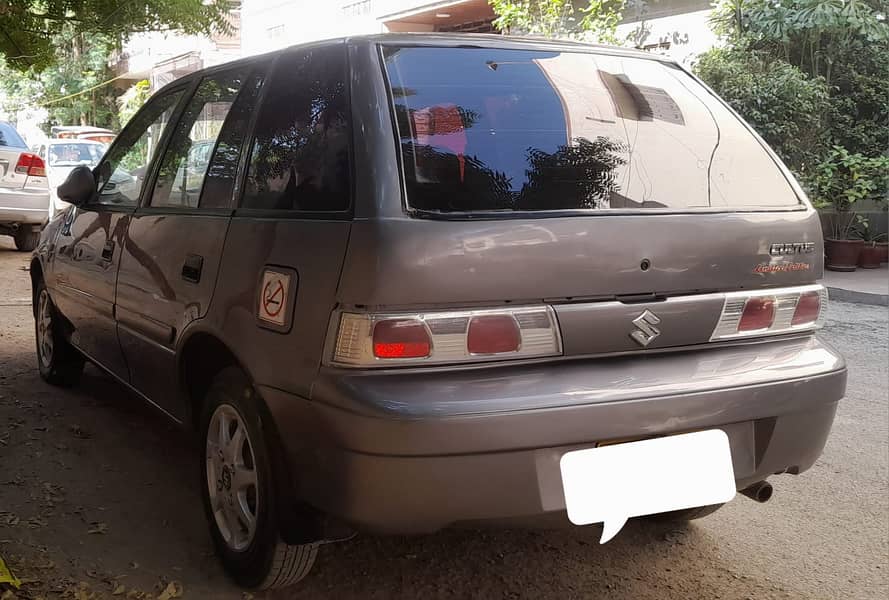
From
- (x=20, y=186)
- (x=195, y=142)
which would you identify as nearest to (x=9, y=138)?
(x=20, y=186)

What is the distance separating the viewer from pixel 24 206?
1159 cm

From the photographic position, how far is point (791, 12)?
12125mm

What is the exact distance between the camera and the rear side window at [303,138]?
8.18ft

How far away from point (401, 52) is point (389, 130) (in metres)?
0.38

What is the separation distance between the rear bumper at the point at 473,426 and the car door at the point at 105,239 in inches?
64.6

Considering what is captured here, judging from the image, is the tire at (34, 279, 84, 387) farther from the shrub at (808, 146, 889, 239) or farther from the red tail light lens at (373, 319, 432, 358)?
the shrub at (808, 146, 889, 239)

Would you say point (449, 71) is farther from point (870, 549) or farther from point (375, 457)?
point (870, 549)

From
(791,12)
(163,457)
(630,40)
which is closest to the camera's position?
(163,457)

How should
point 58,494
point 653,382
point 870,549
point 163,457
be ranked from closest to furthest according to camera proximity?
point 653,382 < point 870,549 < point 58,494 < point 163,457

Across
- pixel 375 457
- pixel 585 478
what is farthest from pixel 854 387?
pixel 375 457

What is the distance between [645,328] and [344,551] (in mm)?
1349

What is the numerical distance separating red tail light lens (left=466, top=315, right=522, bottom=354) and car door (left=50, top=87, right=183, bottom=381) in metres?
1.99

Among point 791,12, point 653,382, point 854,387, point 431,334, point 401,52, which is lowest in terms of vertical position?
point 854,387

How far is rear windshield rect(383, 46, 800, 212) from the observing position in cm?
240
